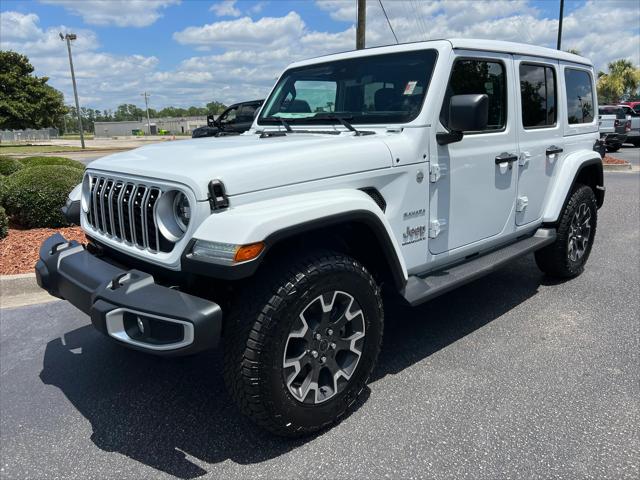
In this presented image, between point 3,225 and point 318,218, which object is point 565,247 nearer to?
point 318,218

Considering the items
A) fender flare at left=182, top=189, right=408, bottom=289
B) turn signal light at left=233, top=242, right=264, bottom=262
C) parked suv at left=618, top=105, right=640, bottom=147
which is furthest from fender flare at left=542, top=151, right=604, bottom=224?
parked suv at left=618, top=105, right=640, bottom=147

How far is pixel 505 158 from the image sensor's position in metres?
3.79

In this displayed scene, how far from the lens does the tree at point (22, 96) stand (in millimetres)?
43312

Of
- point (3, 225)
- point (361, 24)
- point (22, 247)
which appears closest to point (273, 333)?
point (22, 247)

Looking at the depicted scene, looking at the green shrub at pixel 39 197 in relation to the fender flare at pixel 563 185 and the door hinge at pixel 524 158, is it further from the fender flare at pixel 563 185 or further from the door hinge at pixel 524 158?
the fender flare at pixel 563 185

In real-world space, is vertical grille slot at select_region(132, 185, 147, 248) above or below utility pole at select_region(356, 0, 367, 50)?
below

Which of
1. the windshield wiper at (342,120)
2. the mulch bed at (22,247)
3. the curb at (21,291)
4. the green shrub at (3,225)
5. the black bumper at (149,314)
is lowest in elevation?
the curb at (21,291)

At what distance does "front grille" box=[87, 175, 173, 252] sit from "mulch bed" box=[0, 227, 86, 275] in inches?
104

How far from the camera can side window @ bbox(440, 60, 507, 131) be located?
132 inches

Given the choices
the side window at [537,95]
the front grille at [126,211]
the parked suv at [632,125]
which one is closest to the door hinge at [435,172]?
the side window at [537,95]

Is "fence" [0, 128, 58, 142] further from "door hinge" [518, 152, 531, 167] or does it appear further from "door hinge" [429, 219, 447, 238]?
"door hinge" [429, 219, 447, 238]

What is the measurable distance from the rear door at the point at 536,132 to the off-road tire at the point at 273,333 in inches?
84.1

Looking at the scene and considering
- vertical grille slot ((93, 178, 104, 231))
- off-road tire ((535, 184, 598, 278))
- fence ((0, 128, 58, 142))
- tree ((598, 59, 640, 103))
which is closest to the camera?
vertical grille slot ((93, 178, 104, 231))

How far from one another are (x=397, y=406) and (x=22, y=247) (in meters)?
4.86
